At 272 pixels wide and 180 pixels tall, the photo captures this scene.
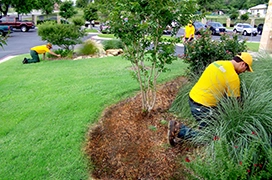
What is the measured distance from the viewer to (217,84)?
126 inches

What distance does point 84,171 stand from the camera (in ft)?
9.89

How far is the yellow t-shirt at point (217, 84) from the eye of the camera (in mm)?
3117

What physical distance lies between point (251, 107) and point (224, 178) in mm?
1276

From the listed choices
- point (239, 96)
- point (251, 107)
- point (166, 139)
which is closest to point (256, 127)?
point (251, 107)

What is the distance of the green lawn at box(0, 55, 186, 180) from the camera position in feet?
10.4

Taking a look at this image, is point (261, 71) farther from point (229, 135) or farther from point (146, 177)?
point (146, 177)

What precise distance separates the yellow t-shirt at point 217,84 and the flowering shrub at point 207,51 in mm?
1710

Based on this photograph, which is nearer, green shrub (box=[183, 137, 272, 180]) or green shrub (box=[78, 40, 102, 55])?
green shrub (box=[183, 137, 272, 180])

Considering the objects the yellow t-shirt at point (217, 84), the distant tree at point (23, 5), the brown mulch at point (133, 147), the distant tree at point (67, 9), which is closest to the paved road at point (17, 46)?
the brown mulch at point (133, 147)

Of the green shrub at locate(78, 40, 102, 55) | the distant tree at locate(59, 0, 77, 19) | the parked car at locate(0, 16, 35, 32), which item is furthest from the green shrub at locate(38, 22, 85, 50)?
the distant tree at locate(59, 0, 77, 19)

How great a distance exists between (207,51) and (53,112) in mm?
3295

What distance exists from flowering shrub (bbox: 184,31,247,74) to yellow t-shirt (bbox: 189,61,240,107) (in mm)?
1710

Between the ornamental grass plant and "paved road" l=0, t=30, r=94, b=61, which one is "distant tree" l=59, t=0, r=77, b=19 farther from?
the ornamental grass plant

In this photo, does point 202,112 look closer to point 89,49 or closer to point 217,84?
point 217,84
